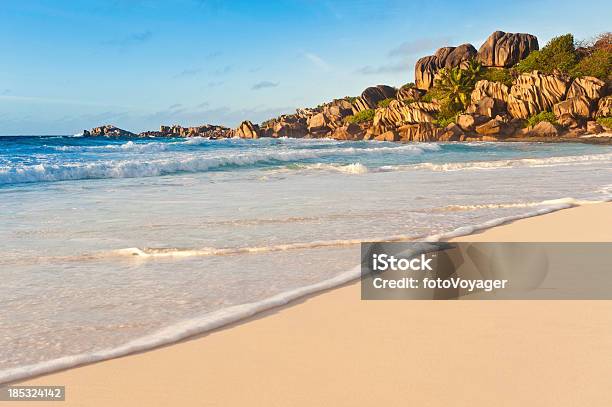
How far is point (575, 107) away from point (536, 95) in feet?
17.5

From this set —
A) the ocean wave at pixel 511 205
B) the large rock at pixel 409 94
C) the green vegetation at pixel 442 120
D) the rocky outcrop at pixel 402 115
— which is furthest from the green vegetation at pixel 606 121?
the ocean wave at pixel 511 205

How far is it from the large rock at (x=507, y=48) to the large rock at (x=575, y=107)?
33.3 meters

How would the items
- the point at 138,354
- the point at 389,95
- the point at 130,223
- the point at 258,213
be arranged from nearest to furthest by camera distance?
the point at 138,354 → the point at 130,223 → the point at 258,213 → the point at 389,95

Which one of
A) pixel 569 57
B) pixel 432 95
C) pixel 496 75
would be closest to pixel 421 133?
pixel 496 75

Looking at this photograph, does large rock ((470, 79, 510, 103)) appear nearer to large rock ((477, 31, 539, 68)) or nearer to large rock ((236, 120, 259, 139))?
large rock ((477, 31, 539, 68))

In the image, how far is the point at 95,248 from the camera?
20.7 ft

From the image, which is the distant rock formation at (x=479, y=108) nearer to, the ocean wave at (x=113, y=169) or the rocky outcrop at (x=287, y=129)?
the rocky outcrop at (x=287, y=129)

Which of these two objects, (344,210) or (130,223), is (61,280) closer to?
(130,223)

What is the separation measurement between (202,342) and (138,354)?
0.40 m

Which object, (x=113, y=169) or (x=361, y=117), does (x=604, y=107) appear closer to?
(x=361, y=117)

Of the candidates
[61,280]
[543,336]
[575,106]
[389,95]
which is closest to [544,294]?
[543,336]

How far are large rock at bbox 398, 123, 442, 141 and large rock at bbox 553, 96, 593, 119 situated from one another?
1321 cm

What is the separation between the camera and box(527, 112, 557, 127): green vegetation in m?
57.8

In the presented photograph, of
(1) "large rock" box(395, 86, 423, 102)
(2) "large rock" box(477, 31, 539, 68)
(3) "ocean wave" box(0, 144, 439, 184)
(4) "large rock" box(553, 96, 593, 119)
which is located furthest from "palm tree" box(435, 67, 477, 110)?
(3) "ocean wave" box(0, 144, 439, 184)
